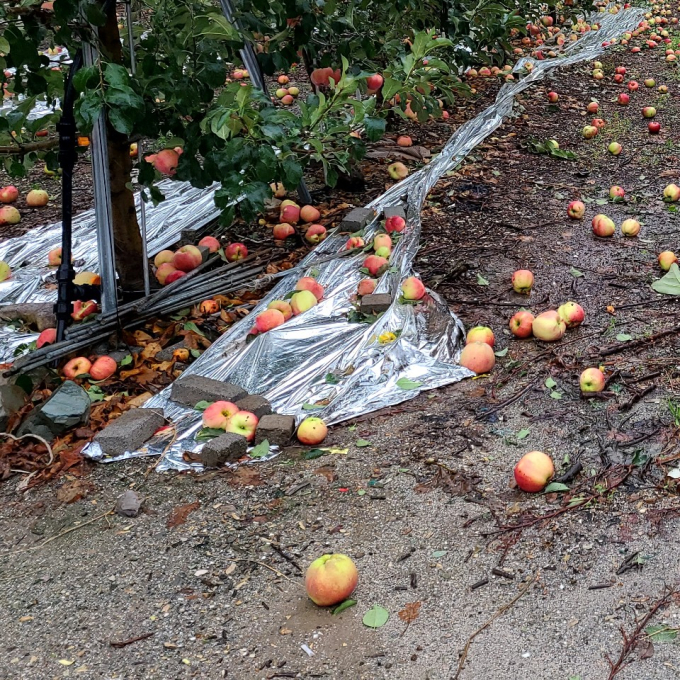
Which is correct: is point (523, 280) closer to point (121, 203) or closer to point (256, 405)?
point (256, 405)

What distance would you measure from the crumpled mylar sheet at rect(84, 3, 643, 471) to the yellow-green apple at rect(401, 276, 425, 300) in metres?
0.05

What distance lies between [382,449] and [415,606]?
32.0 inches

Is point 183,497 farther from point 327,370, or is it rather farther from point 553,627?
point 553,627

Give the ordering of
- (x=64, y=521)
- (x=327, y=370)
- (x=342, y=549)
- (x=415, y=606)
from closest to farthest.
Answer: (x=415, y=606)
(x=342, y=549)
(x=64, y=521)
(x=327, y=370)

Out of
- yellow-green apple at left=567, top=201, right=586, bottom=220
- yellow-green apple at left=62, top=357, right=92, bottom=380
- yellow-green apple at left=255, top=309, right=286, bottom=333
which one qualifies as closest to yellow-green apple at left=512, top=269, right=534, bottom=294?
yellow-green apple at left=567, top=201, right=586, bottom=220

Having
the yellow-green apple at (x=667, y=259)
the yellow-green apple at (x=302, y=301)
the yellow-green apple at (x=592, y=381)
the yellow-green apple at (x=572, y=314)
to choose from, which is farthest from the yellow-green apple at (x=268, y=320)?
the yellow-green apple at (x=667, y=259)

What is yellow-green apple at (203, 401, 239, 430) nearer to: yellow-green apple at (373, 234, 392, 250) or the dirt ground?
the dirt ground

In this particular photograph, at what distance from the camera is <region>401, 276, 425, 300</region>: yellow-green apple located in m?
3.82

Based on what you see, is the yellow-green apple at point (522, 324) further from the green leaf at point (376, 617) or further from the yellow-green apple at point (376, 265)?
the green leaf at point (376, 617)

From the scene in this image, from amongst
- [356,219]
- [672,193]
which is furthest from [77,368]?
[672,193]

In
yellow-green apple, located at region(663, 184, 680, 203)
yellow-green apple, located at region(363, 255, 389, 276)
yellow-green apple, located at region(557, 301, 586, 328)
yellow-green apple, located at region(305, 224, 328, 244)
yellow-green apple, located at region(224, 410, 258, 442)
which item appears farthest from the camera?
yellow-green apple, located at region(663, 184, 680, 203)

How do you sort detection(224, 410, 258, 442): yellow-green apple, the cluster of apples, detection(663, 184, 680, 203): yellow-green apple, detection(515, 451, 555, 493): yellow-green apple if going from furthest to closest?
the cluster of apples
detection(663, 184, 680, 203): yellow-green apple
detection(224, 410, 258, 442): yellow-green apple
detection(515, 451, 555, 493): yellow-green apple

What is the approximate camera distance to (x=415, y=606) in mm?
2186

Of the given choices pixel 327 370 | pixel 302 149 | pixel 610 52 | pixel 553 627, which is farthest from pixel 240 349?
pixel 610 52
